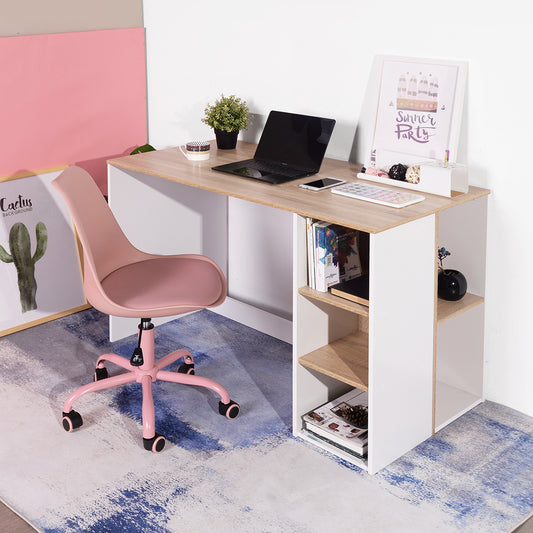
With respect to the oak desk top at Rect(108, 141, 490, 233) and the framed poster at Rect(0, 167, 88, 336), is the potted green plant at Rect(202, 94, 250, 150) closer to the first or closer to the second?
the oak desk top at Rect(108, 141, 490, 233)

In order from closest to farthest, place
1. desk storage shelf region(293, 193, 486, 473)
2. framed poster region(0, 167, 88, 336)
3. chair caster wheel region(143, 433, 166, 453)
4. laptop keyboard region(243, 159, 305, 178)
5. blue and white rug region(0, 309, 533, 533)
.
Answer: blue and white rug region(0, 309, 533, 533), desk storage shelf region(293, 193, 486, 473), chair caster wheel region(143, 433, 166, 453), laptop keyboard region(243, 159, 305, 178), framed poster region(0, 167, 88, 336)

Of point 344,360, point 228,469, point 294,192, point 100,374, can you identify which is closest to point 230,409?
point 228,469

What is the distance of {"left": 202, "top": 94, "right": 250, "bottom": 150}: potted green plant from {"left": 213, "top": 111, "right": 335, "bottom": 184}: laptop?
166 millimetres

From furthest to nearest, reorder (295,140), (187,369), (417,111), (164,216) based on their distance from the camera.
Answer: (164,216), (187,369), (295,140), (417,111)

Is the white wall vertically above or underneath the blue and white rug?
above

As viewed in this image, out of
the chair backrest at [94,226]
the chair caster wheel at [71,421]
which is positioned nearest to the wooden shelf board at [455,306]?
the chair backrest at [94,226]

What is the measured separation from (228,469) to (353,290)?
2.27 feet

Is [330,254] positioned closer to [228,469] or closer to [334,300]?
[334,300]

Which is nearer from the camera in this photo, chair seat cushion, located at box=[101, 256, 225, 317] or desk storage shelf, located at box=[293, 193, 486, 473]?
desk storage shelf, located at box=[293, 193, 486, 473]

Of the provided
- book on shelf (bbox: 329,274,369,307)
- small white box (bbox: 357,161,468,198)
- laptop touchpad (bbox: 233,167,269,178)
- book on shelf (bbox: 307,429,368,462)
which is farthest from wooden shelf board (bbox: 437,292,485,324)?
laptop touchpad (bbox: 233,167,269,178)

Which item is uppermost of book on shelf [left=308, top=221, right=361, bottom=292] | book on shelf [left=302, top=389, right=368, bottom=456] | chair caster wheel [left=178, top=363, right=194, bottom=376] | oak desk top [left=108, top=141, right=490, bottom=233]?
oak desk top [left=108, top=141, right=490, bottom=233]

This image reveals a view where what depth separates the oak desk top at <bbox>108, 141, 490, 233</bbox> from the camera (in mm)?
2490

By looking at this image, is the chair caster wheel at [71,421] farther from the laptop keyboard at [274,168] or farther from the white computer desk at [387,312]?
the laptop keyboard at [274,168]

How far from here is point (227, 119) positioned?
3.30 metres
